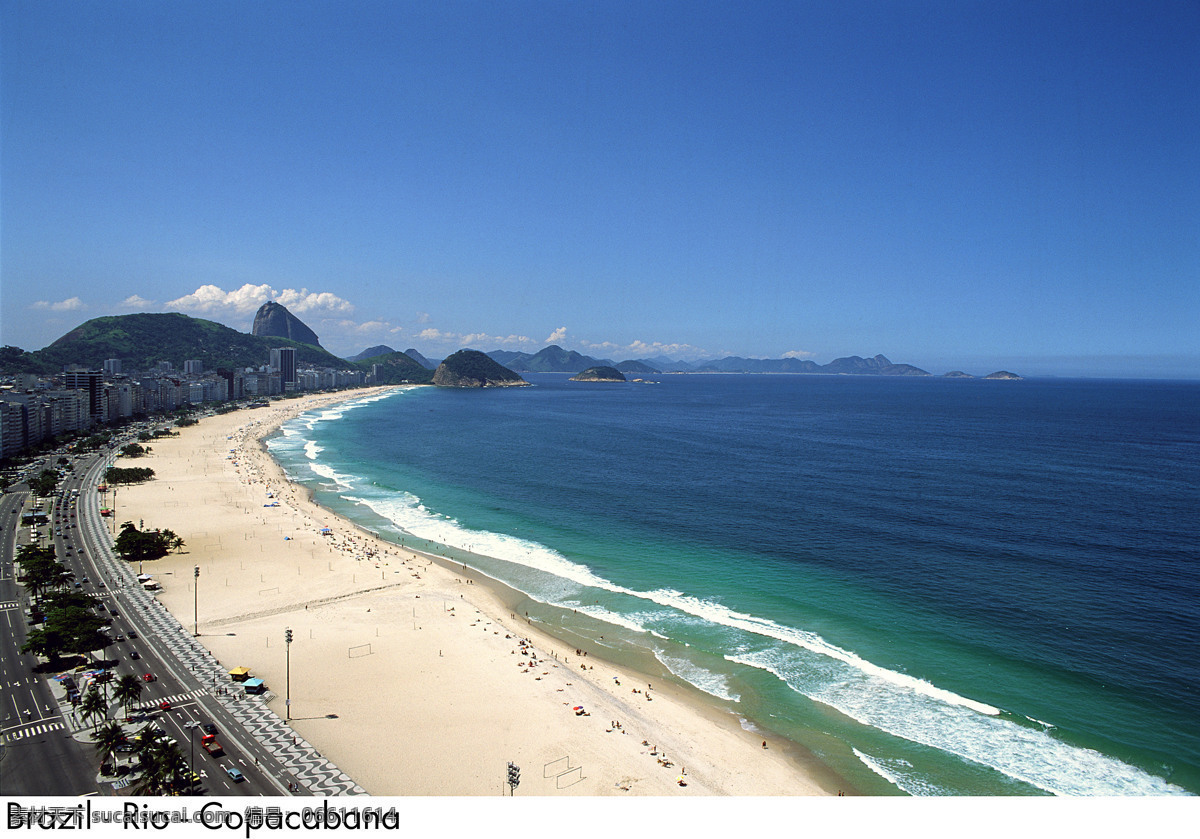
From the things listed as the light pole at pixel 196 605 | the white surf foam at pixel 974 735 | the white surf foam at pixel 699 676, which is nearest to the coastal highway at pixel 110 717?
the light pole at pixel 196 605

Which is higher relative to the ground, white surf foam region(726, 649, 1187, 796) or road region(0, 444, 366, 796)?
road region(0, 444, 366, 796)

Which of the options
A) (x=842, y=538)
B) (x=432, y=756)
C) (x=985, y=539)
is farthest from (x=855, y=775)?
(x=985, y=539)

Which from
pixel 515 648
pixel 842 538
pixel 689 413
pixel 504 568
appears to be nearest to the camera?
pixel 515 648

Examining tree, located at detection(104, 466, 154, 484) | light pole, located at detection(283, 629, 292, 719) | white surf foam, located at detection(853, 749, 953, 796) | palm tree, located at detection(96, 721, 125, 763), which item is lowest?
white surf foam, located at detection(853, 749, 953, 796)

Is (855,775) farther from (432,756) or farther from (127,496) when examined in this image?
(127,496)

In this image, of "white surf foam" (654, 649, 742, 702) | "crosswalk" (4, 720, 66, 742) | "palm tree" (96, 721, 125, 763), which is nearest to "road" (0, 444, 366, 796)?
"crosswalk" (4, 720, 66, 742)

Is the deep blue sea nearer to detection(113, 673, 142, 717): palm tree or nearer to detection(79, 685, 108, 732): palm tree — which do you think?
detection(113, 673, 142, 717): palm tree
